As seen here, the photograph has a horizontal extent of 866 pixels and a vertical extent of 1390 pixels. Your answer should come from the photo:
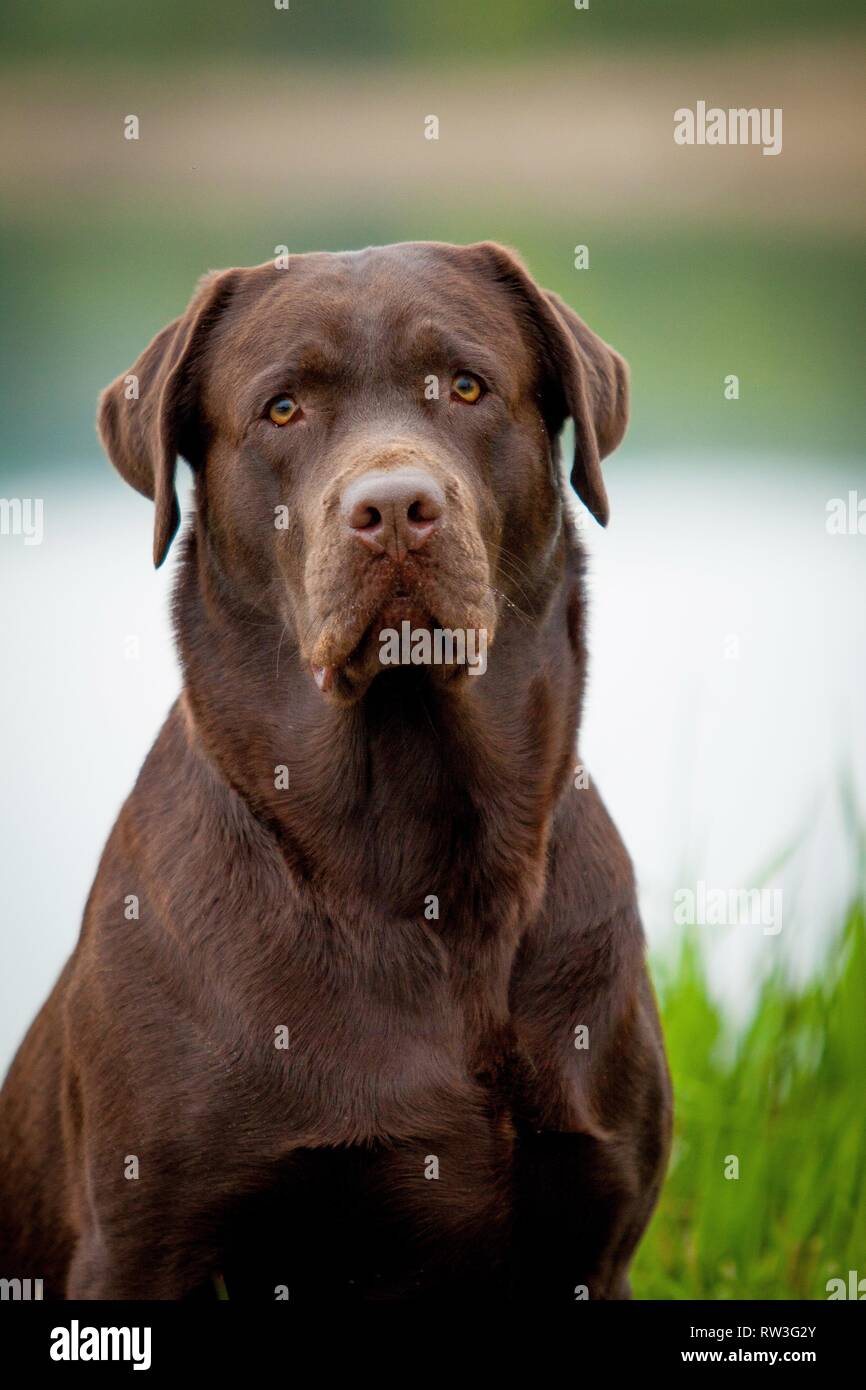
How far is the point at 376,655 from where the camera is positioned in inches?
101

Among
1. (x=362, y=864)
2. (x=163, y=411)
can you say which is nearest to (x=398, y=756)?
(x=362, y=864)

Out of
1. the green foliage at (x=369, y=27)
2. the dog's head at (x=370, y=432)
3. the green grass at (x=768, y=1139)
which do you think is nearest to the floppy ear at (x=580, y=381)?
the dog's head at (x=370, y=432)

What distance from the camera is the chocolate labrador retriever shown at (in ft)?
8.20

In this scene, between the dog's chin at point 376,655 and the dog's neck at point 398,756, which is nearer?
the dog's chin at point 376,655

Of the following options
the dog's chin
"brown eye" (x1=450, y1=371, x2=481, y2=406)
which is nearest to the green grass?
the dog's chin

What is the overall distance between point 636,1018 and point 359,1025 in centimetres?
53

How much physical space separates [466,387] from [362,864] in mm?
858

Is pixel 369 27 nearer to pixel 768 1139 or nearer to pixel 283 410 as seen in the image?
pixel 283 410

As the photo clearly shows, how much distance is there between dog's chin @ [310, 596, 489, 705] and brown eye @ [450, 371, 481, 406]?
447mm

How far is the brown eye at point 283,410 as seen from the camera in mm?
2707

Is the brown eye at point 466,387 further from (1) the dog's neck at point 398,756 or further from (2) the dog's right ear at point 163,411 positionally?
(2) the dog's right ear at point 163,411

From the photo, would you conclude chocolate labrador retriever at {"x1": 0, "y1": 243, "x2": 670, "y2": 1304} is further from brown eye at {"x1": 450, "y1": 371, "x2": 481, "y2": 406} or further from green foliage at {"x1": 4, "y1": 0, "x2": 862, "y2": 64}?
green foliage at {"x1": 4, "y1": 0, "x2": 862, "y2": 64}
